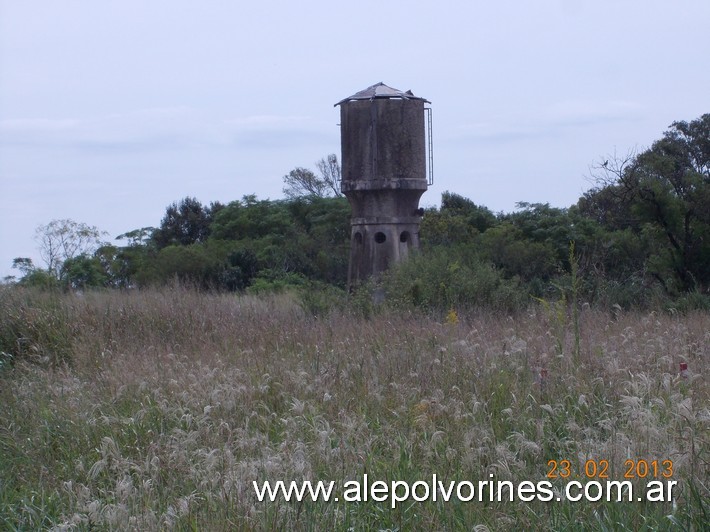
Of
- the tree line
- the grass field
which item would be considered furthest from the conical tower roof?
the grass field

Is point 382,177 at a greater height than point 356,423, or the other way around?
point 382,177

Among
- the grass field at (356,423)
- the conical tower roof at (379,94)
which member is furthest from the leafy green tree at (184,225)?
the grass field at (356,423)

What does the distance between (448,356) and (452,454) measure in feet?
7.68

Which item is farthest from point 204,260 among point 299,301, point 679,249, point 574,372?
point 574,372

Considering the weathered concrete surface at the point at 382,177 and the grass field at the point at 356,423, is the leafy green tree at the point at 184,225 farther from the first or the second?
the grass field at the point at 356,423

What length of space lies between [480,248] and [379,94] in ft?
15.3

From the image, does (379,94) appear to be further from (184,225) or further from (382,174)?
(184,225)

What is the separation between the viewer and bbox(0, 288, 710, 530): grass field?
4.41 metres

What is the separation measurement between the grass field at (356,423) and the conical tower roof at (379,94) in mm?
10309

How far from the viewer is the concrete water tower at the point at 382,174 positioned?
63.1 feet

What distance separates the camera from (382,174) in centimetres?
1920

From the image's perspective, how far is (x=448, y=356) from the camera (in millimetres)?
7410

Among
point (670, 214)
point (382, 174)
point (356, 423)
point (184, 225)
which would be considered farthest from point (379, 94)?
point (184, 225)

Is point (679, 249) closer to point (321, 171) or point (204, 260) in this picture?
point (204, 260)
